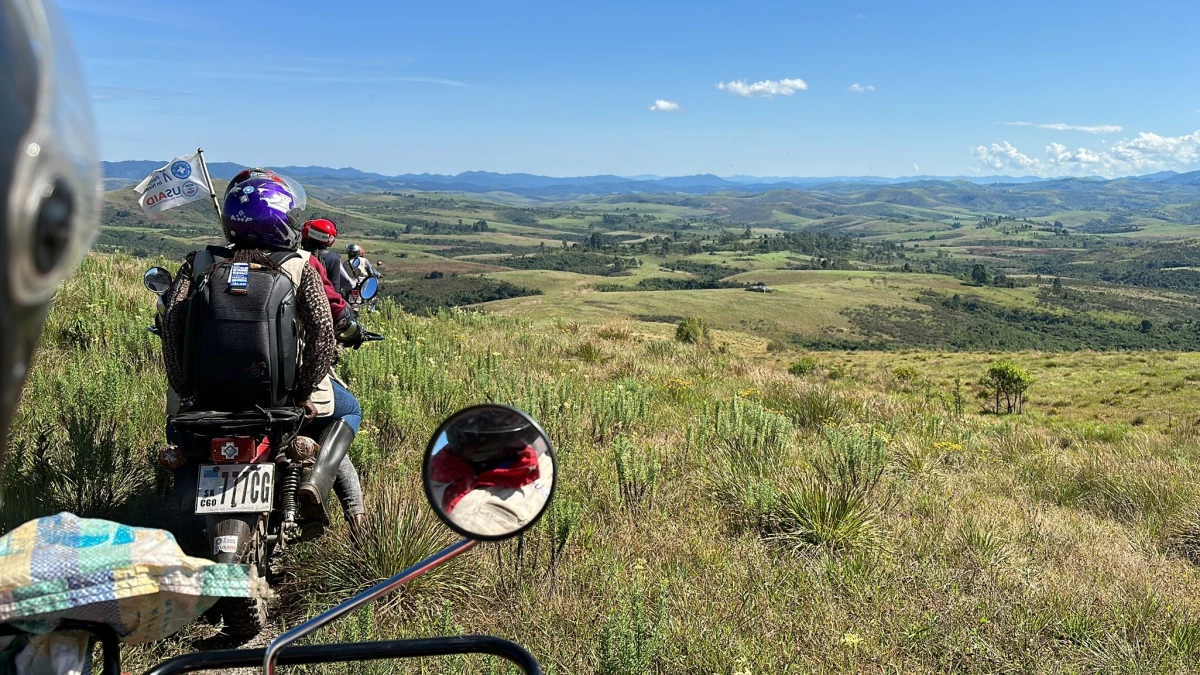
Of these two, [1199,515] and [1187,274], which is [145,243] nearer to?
[1199,515]

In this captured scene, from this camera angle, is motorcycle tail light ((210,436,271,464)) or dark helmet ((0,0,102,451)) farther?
motorcycle tail light ((210,436,271,464))

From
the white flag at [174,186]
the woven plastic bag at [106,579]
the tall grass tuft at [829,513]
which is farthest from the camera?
the white flag at [174,186]

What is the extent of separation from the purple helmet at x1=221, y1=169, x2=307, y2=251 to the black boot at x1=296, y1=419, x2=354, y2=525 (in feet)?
3.02

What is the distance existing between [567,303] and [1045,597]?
316 feet

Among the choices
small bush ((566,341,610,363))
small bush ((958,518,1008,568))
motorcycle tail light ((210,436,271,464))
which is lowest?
small bush ((566,341,610,363))

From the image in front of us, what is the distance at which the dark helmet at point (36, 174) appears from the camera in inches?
24.9

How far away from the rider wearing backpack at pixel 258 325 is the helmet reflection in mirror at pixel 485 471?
1.79 m

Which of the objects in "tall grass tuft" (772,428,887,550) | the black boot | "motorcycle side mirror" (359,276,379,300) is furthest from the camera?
"motorcycle side mirror" (359,276,379,300)

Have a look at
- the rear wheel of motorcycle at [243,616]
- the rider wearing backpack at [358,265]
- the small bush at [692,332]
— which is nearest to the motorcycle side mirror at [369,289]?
the rider wearing backpack at [358,265]

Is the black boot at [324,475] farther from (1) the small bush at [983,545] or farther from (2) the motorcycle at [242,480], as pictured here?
(1) the small bush at [983,545]

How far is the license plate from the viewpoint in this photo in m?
3.03

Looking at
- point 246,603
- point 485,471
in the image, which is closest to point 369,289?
point 246,603

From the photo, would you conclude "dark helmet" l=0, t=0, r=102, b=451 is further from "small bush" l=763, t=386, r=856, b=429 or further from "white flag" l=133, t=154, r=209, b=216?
"small bush" l=763, t=386, r=856, b=429

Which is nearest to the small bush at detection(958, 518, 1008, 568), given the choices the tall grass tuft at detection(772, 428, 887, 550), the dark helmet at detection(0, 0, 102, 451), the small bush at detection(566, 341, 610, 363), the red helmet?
the tall grass tuft at detection(772, 428, 887, 550)
